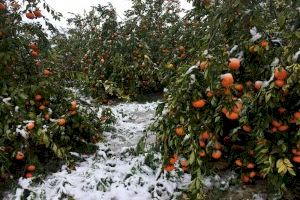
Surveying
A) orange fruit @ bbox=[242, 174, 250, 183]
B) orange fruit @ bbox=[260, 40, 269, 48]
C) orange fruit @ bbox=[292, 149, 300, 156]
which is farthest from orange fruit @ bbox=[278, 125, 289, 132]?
orange fruit @ bbox=[260, 40, 269, 48]

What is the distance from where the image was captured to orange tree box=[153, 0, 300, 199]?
3.49m

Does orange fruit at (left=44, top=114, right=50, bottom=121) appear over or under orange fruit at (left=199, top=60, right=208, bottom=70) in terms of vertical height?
under

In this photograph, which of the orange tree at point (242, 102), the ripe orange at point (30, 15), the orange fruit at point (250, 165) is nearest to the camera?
the orange tree at point (242, 102)

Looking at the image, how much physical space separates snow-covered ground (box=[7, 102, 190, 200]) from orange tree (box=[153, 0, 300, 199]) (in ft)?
1.12

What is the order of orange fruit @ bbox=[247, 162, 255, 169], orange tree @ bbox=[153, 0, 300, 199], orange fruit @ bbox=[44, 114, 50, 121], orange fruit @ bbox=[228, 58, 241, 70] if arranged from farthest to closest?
1. orange fruit @ bbox=[44, 114, 50, 121]
2. orange fruit @ bbox=[247, 162, 255, 169]
3. orange fruit @ bbox=[228, 58, 241, 70]
4. orange tree @ bbox=[153, 0, 300, 199]

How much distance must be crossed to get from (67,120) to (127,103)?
3.70m

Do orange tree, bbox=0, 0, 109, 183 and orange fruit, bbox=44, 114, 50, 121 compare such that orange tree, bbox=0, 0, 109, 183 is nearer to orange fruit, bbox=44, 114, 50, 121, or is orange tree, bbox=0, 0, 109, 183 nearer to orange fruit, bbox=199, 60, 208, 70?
orange fruit, bbox=44, 114, 50, 121

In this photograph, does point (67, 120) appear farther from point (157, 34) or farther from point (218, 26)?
point (157, 34)

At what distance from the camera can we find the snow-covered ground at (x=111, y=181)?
173 inches

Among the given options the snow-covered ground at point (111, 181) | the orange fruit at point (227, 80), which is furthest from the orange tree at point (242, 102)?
the snow-covered ground at point (111, 181)

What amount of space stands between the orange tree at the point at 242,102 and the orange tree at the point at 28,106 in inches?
51.5

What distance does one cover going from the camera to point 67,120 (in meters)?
5.25

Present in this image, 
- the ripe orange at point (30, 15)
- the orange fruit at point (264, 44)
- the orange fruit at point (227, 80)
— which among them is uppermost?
the ripe orange at point (30, 15)

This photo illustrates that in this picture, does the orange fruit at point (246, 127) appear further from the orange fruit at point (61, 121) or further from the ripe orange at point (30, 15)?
the ripe orange at point (30, 15)
